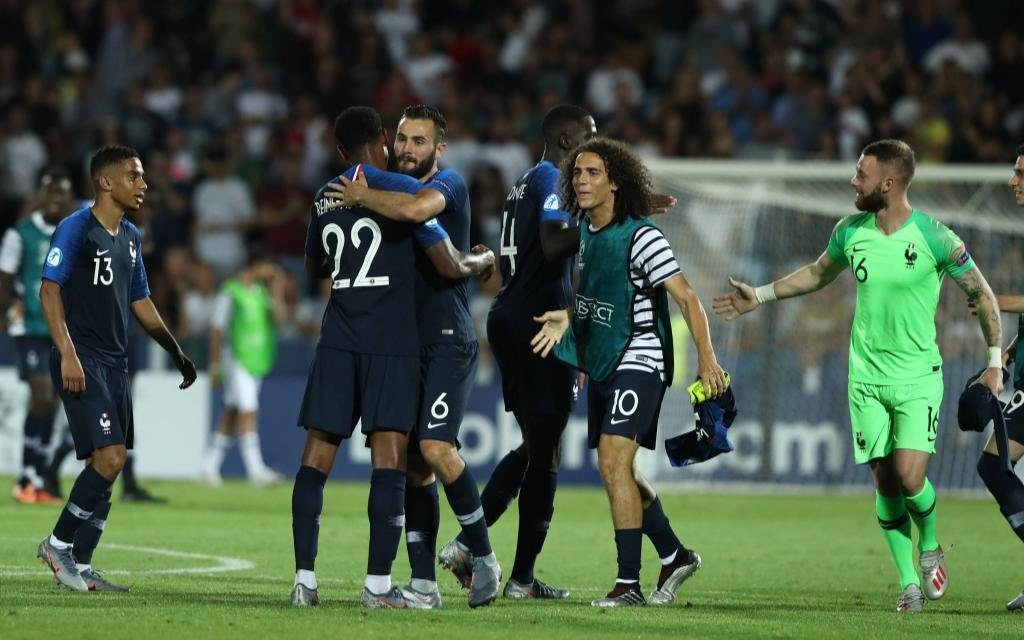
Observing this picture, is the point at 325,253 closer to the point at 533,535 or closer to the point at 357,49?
the point at 533,535

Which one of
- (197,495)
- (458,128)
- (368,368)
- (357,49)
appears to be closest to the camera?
(368,368)

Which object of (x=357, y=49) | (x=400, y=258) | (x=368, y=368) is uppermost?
(x=357, y=49)

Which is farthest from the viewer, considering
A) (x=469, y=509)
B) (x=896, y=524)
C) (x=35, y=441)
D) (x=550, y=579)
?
(x=35, y=441)

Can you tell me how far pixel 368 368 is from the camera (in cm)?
805

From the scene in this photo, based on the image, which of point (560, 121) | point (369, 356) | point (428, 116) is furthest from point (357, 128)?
point (560, 121)

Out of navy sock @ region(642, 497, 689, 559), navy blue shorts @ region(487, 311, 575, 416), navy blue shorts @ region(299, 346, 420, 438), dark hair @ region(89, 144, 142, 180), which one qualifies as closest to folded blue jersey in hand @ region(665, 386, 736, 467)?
navy sock @ region(642, 497, 689, 559)

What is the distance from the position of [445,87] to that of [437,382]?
14.6m

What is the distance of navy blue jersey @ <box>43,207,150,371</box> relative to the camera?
29.2 feet

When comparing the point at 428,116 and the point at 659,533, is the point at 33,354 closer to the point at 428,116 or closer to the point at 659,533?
the point at 428,116

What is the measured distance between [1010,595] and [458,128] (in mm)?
13544

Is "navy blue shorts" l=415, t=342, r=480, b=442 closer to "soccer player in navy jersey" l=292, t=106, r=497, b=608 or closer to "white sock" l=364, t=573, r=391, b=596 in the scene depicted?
"soccer player in navy jersey" l=292, t=106, r=497, b=608

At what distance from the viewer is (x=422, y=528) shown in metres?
8.38

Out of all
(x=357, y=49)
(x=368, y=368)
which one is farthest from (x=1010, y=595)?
(x=357, y=49)

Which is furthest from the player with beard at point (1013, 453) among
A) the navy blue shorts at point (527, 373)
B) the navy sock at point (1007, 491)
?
the navy blue shorts at point (527, 373)
